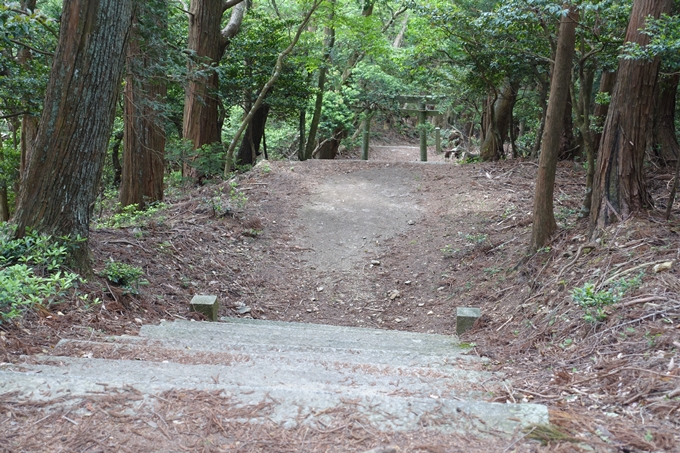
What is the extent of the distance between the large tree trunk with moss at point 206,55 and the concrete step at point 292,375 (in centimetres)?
829

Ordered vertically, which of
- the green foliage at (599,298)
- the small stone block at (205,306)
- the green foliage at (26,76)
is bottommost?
the small stone block at (205,306)

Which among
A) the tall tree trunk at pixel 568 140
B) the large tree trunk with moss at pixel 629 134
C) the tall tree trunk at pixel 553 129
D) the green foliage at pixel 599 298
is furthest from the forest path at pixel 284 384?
the tall tree trunk at pixel 568 140

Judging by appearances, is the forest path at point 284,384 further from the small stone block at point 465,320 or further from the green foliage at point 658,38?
the green foliage at point 658,38

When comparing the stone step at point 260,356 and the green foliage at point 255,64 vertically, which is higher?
the green foliage at point 255,64

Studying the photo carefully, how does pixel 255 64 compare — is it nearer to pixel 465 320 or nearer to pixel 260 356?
pixel 465 320

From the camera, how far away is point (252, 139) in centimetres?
1596

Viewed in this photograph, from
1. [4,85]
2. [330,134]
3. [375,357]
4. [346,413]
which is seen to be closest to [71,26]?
[4,85]

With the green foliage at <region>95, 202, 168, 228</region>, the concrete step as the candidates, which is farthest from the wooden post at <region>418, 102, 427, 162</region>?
the concrete step

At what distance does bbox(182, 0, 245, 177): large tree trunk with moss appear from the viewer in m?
12.0

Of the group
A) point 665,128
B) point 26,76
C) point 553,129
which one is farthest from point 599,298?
point 665,128

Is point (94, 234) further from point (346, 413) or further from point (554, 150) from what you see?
point (554, 150)

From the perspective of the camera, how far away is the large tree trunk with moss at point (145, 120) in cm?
777

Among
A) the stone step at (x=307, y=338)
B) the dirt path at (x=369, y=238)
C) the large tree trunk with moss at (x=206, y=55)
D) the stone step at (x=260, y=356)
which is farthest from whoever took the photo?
the large tree trunk with moss at (x=206, y=55)

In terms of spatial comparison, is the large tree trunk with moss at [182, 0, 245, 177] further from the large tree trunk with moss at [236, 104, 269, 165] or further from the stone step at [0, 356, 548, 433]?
the stone step at [0, 356, 548, 433]
